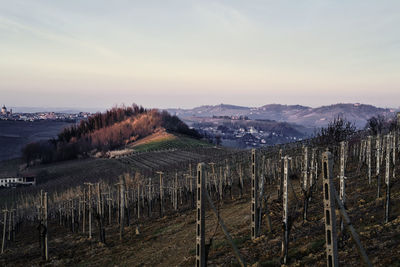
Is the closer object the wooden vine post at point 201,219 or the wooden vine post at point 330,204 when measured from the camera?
the wooden vine post at point 330,204

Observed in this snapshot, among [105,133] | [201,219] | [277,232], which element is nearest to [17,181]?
[105,133]

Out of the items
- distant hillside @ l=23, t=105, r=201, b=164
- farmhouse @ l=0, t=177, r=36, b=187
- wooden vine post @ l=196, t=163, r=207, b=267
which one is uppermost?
wooden vine post @ l=196, t=163, r=207, b=267

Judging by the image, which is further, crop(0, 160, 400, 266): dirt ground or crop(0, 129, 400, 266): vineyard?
crop(0, 160, 400, 266): dirt ground

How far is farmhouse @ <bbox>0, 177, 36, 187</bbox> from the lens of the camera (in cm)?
7850

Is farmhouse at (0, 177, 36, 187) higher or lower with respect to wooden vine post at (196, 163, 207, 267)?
lower

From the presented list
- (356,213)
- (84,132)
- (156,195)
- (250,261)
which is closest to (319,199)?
(356,213)

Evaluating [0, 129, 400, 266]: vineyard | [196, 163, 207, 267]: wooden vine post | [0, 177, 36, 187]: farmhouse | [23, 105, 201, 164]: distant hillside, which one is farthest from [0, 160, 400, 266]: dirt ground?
[23, 105, 201, 164]: distant hillside

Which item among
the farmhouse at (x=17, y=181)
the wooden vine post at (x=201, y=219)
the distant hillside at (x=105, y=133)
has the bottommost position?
the farmhouse at (x=17, y=181)

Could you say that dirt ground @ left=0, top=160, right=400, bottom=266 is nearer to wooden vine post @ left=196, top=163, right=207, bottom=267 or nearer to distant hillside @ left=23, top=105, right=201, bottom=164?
wooden vine post @ left=196, top=163, right=207, bottom=267

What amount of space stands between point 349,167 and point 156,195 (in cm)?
Result: 2590

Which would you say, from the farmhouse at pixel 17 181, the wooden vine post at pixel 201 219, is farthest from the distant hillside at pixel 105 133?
the wooden vine post at pixel 201 219

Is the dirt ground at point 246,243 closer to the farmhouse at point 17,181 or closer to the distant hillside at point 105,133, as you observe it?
the farmhouse at point 17,181

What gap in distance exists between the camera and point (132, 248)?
63.5 feet

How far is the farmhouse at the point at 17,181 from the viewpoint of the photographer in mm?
78500
